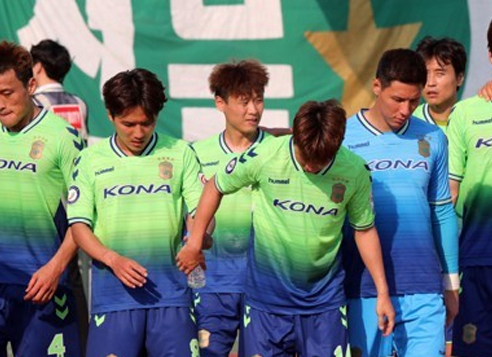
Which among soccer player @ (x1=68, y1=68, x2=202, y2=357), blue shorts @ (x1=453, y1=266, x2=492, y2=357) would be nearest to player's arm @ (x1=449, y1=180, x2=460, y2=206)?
blue shorts @ (x1=453, y1=266, x2=492, y2=357)

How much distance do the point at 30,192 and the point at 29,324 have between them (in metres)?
0.79

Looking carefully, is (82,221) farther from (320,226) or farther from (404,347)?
(404,347)

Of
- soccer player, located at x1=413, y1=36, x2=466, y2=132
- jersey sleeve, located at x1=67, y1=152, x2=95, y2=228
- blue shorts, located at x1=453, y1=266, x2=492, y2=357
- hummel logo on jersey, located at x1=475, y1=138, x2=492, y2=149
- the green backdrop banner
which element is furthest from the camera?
the green backdrop banner

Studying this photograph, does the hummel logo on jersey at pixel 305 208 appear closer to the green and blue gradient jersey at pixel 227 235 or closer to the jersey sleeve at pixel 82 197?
the jersey sleeve at pixel 82 197

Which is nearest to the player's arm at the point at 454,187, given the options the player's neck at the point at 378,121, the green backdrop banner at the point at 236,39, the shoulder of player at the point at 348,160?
the player's neck at the point at 378,121

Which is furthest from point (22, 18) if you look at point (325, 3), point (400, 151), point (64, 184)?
point (400, 151)

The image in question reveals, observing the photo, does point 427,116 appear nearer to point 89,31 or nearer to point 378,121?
point 378,121

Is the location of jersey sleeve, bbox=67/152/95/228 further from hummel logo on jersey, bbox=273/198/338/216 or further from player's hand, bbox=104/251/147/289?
hummel logo on jersey, bbox=273/198/338/216

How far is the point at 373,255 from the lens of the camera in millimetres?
8273

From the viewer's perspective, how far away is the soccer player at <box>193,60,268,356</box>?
977cm

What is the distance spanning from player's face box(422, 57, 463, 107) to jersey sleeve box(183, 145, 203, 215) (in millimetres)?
2451

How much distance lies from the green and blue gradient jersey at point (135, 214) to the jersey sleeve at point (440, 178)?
143 centimetres

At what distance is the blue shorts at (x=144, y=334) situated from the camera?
8.20 m

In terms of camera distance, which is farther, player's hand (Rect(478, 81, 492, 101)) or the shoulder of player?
player's hand (Rect(478, 81, 492, 101))
